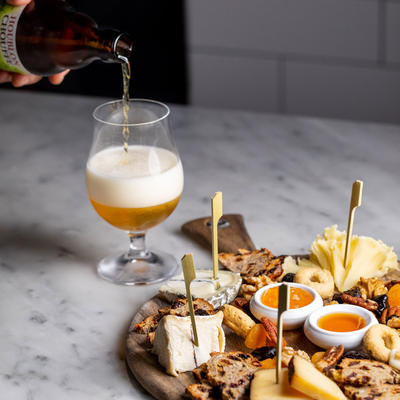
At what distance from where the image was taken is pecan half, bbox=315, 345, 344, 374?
1.19 metres

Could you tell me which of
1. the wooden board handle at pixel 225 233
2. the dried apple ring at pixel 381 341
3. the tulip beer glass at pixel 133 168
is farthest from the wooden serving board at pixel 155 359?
the wooden board handle at pixel 225 233

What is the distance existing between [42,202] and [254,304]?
90cm

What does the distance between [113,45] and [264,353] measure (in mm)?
755

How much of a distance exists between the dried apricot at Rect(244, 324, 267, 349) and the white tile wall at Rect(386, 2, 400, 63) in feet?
7.15

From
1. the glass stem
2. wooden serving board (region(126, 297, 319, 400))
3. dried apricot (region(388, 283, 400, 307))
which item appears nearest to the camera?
wooden serving board (region(126, 297, 319, 400))

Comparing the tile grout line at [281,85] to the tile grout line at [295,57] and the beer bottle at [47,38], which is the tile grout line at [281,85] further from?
the beer bottle at [47,38]

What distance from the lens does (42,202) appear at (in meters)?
2.03

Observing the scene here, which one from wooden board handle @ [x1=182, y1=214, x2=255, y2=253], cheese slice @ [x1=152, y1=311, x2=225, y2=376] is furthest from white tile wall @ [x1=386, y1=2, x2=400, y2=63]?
cheese slice @ [x1=152, y1=311, x2=225, y2=376]

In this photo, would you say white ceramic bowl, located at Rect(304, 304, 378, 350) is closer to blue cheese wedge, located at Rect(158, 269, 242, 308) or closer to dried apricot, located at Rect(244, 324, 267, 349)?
dried apricot, located at Rect(244, 324, 267, 349)

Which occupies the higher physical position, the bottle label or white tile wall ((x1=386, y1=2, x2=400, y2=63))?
the bottle label

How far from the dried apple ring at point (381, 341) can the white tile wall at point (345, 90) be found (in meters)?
2.16

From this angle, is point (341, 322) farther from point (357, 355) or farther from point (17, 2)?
point (17, 2)

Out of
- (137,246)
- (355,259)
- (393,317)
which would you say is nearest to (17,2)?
(137,246)

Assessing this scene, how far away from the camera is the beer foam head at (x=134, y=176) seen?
58.7 inches
